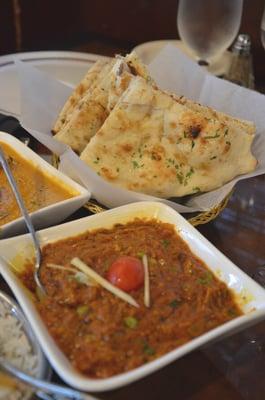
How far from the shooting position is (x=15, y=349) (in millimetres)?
1129

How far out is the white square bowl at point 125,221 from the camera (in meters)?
1.00

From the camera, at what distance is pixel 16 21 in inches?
164

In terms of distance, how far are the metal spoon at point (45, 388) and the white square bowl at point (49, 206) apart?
1.74 feet

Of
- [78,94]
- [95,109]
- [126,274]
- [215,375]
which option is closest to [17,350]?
[126,274]

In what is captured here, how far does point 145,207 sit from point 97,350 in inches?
A: 21.9

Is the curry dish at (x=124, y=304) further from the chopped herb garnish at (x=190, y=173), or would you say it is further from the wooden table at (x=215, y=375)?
the chopped herb garnish at (x=190, y=173)

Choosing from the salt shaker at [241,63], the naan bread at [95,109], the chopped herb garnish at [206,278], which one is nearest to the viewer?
the chopped herb garnish at [206,278]

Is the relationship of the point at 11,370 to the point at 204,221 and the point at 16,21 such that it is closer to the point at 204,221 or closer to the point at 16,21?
the point at 204,221

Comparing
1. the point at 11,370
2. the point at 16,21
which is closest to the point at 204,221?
the point at 11,370

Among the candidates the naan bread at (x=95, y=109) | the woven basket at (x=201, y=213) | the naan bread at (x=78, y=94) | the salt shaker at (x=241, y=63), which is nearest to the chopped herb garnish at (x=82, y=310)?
the woven basket at (x=201, y=213)

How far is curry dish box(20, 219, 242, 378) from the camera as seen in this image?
3.54ft

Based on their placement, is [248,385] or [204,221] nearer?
[248,385]

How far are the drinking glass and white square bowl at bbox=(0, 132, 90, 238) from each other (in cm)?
118

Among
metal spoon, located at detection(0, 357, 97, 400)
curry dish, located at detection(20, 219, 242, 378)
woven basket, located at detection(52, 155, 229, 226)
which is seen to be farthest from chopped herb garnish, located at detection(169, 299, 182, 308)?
woven basket, located at detection(52, 155, 229, 226)
